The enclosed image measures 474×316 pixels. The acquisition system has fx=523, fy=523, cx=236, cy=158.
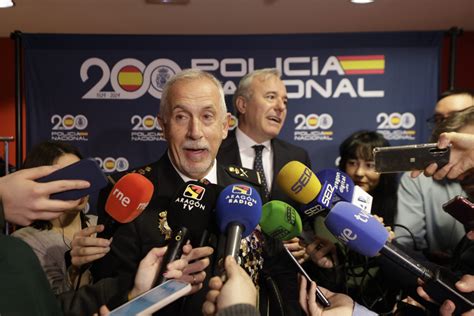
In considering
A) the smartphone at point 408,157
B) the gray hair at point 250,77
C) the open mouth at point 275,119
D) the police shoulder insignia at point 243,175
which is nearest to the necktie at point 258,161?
the open mouth at point 275,119

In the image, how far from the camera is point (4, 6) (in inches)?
136

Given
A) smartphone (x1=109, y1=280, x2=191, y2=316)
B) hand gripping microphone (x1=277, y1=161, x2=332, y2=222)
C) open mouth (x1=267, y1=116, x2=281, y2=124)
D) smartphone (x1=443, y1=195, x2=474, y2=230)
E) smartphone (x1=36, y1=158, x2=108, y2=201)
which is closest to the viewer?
smartphone (x1=109, y1=280, x2=191, y2=316)

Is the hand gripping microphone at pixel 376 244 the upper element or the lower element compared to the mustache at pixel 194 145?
lower

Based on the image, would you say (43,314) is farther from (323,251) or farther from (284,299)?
(323,251)

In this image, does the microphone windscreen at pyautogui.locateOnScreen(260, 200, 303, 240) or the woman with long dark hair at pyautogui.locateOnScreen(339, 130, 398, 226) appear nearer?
the microphone windscreen at pyautogui.locateOnScreen(260, 200, 303, 240)

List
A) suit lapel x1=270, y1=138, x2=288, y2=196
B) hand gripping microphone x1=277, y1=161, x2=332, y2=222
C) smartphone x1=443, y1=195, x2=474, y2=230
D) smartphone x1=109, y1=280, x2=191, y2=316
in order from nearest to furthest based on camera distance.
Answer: smartphone x1=109, y1=280, x2=191, y2=316 < smartphone x1=443, y1=195, x2=474, y2=230 < hand gripping microphone x1=277, y1=161, x2=332, y2=222 < suit lapel x1=270, y1=138, x2=288, y2=196

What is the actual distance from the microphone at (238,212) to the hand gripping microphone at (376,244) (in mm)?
200

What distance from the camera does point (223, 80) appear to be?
3283 millimetres

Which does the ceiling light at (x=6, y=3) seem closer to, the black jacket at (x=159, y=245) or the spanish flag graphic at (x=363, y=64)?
the spanish flag graphic at (x=363, y=64)

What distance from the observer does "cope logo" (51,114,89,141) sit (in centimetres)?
324

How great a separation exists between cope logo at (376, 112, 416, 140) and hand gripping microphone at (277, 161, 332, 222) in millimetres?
1919

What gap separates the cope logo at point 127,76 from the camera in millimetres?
3258

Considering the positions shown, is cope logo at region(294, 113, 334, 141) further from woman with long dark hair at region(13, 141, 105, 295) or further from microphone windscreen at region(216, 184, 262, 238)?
microphone windscreen at region(216, 184, 262, 238)

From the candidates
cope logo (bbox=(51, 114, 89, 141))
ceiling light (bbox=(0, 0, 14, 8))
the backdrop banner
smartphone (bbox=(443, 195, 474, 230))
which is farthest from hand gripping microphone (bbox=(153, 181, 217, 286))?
ceiling light (bbox=(0, 0, 14, 8))
